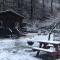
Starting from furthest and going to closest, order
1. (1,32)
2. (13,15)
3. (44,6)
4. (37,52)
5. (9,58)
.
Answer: (44,6) < (13,15) < (1,32) < (37,52) < (9,58)

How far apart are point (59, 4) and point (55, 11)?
2.10 m

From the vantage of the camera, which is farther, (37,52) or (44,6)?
(44,6)

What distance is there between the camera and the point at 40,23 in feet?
135

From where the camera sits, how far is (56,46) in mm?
14359

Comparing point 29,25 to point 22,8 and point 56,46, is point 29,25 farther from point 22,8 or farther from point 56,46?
point 56,46

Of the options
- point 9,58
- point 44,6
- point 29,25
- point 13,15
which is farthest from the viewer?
point 44,6

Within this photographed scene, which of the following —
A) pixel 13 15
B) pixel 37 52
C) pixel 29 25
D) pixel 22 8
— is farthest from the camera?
pixel 22 8

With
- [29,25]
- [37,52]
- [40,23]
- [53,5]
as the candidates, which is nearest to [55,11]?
[53,5]

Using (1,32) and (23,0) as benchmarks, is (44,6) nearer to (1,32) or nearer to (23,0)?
(23,0)

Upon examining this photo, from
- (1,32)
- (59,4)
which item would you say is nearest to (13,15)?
(1,32)

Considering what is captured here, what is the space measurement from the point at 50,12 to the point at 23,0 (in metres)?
6.26

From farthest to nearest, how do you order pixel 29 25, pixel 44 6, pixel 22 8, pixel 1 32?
pixel 44 6 → pixel 22 8 → pixel 29 25 → pixel 1 32

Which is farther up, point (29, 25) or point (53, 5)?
point (53, 5)

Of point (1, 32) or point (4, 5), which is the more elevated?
point (4, 5)
